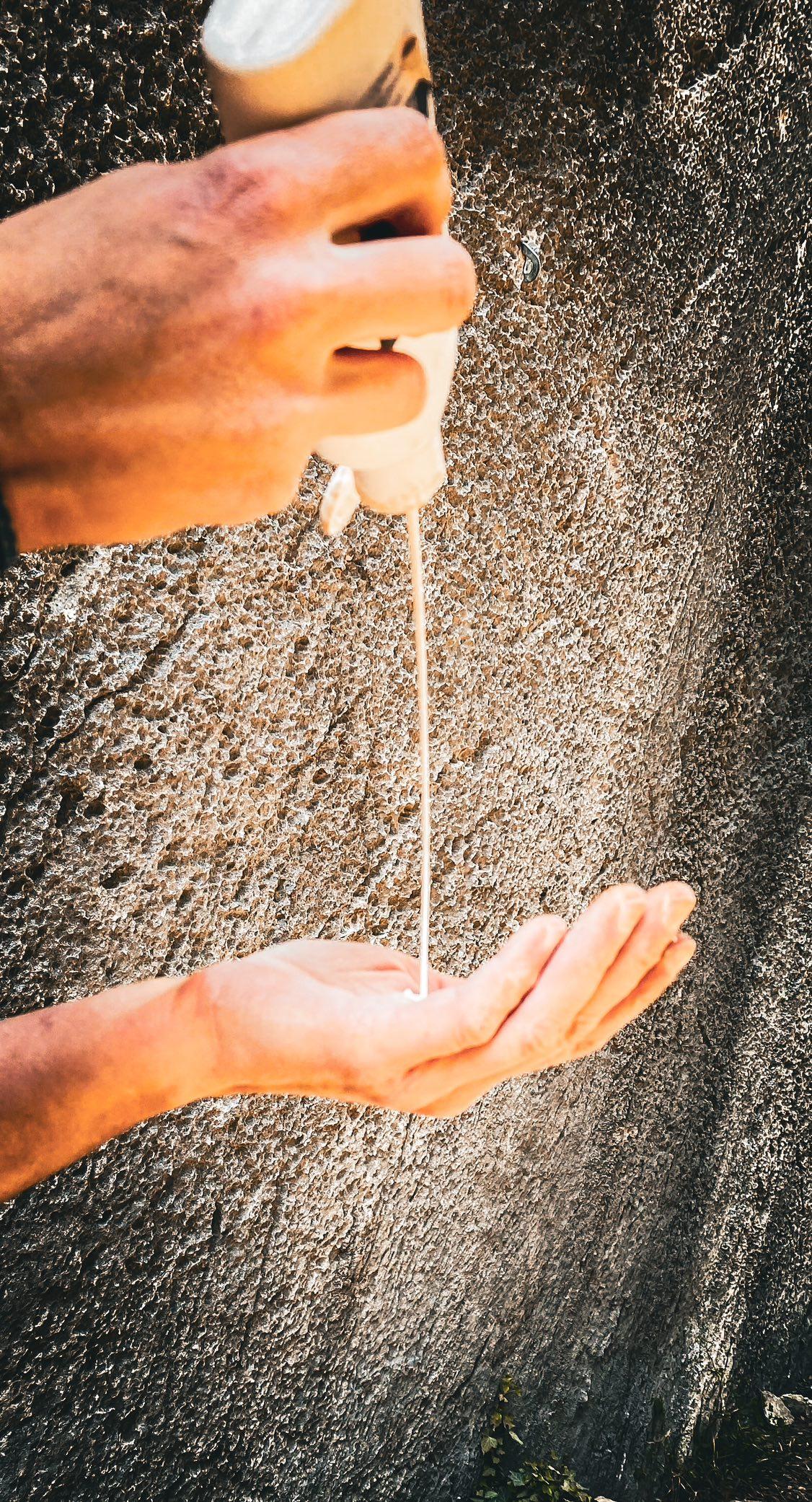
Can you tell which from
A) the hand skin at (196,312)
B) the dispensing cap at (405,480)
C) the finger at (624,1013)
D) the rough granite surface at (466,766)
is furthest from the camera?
the rough granite surface at (466,766)

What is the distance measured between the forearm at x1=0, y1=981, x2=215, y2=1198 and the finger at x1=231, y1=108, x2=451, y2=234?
0.58m

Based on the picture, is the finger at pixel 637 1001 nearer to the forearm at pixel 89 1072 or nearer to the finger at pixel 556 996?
the finger at pixel 556 996

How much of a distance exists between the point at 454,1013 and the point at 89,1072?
0.30 m

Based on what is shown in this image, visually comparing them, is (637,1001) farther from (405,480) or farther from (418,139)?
(418,139)

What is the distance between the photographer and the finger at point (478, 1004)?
64 cm

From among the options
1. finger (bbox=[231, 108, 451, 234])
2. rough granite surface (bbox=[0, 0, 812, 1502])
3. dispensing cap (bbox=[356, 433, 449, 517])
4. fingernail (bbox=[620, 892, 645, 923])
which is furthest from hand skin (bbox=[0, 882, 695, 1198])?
finger (bbox=[231, 108, 451, 234])

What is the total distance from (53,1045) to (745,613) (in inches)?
57.9

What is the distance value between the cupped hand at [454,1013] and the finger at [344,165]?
0.44 meters

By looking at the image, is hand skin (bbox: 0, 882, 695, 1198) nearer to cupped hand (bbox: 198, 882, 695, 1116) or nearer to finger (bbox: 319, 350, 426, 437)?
cupped hand (bbox: 198, 882, 695, 1116)

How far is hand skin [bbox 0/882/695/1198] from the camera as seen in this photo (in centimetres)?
64

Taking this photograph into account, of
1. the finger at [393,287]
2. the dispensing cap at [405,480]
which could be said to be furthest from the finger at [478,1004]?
the finger at [393,287]

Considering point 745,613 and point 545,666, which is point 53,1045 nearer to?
point 545,666

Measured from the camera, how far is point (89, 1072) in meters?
0.71

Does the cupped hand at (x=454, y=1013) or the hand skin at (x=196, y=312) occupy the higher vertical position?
the hand skin at (x=196, y=312)
